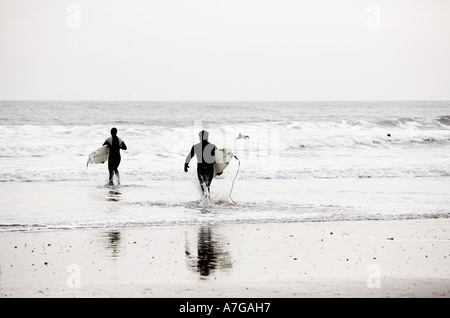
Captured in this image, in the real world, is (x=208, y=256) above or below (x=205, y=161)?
below

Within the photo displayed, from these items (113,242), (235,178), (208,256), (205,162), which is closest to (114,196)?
(205,162)

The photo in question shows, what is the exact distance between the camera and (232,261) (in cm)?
852

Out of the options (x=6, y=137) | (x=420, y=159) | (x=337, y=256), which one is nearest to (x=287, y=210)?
(x=337, y=256)

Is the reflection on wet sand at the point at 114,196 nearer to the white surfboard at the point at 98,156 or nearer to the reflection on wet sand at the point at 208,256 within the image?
the white surfboard at the point at 98,156

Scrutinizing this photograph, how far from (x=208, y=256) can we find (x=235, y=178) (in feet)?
38.8

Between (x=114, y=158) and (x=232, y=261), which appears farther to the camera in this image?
(x=114, y=158)

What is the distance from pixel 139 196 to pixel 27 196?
8.91 ft

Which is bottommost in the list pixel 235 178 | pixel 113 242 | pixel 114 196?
pixel 235 178

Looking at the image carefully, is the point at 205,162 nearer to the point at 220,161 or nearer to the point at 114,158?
the point at 220,161

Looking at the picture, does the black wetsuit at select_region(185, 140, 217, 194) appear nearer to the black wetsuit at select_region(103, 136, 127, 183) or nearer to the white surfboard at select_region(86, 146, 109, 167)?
the black wetsuit at select_region(103, 136, 127, 183)

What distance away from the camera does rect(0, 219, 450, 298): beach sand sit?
707 centimetres

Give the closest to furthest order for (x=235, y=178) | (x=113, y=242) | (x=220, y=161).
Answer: (x=113, y=242), (x=220, y=161), (x=235, y=178)

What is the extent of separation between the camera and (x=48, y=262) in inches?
334
